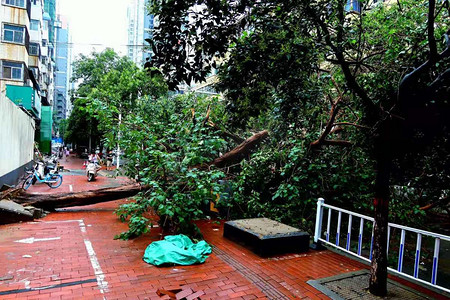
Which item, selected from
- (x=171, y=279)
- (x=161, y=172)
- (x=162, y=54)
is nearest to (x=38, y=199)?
(x=161, y=172)

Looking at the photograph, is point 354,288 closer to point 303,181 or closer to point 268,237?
point 268,237

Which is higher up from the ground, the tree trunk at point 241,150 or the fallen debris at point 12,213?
the tree trunk at point 241,150

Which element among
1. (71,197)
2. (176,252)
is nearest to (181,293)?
(176,252)

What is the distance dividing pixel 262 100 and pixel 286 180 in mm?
3456

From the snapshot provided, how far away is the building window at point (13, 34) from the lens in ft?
73.6

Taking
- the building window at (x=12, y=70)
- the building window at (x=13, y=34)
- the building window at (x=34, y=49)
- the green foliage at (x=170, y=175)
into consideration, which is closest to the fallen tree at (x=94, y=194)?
the green foliage at (x=170, y=175)

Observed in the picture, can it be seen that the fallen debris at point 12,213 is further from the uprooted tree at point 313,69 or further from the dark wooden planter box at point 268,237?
the uprooted tree at point 313,69

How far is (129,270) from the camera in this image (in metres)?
5.03

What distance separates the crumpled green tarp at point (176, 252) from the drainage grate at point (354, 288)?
1910mm

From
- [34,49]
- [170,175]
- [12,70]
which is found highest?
[34,49]

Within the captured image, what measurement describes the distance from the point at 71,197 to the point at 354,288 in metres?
8.08

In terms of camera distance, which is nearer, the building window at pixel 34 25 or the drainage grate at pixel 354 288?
the drainage grate at pixel 354 288

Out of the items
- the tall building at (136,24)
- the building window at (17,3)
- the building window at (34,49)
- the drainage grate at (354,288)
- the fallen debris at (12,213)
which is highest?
the tall building at (136,24)

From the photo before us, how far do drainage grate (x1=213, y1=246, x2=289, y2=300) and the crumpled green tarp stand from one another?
32 cm
